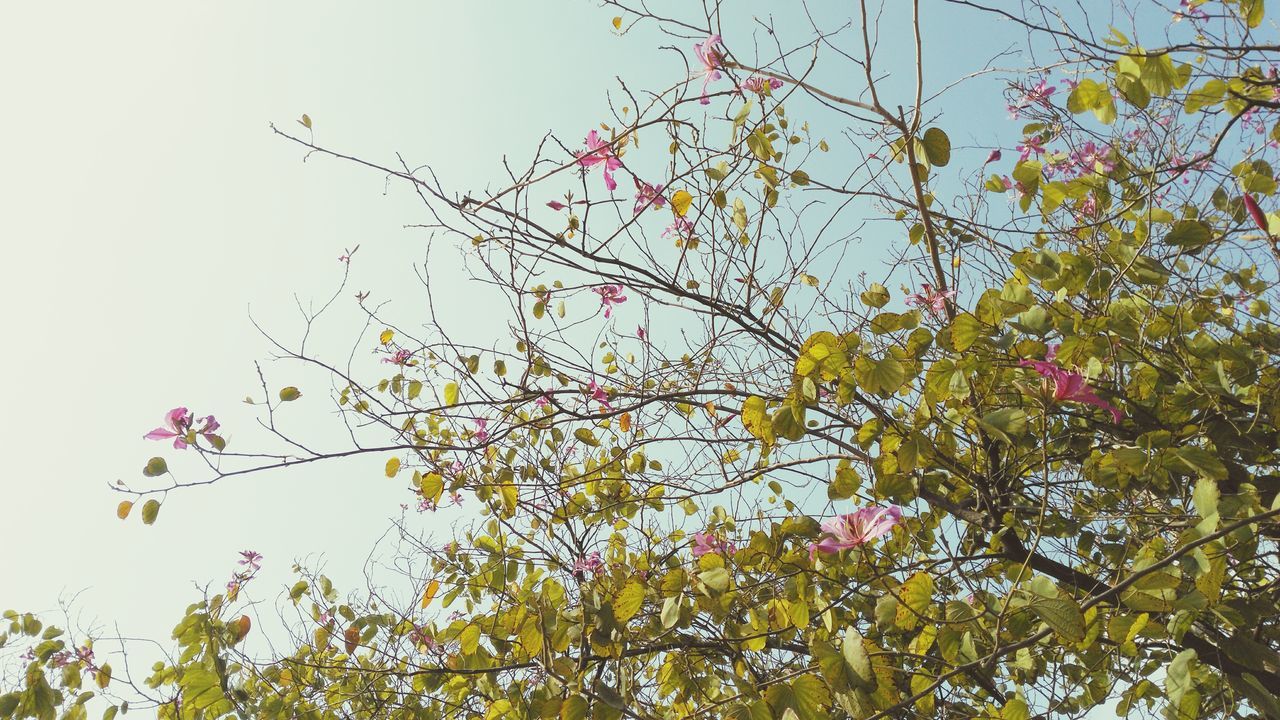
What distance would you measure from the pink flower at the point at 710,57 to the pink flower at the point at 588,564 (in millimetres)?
1146

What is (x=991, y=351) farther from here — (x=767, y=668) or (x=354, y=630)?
(x=354, y=630)

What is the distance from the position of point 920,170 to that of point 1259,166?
62 centimetres

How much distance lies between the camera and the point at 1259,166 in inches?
56.6

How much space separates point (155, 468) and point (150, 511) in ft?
0.39

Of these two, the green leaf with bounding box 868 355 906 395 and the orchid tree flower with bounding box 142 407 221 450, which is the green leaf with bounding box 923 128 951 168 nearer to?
the green leaf with bounding box 868 355 906 395

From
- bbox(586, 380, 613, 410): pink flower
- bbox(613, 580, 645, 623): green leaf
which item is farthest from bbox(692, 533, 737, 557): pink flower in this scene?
bbox(586, 380, 613, 410): pink flower

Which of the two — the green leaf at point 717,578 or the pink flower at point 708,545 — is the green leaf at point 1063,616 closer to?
the green leaf at point 717,578

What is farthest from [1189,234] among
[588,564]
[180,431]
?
[180,431]

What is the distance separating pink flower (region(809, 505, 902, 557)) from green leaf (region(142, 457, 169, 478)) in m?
1.51

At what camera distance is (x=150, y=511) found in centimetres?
179

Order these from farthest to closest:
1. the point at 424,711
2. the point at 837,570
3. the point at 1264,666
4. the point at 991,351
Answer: the point at 424,711, the point at 837,570, the point at 991,351, the point at 1264,666

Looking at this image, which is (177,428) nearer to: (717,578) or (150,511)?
(150,511)

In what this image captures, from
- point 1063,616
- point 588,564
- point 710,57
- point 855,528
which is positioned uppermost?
point 710,57

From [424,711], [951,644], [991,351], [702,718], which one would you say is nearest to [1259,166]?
[991,351]
